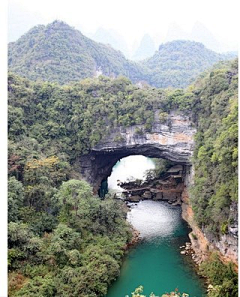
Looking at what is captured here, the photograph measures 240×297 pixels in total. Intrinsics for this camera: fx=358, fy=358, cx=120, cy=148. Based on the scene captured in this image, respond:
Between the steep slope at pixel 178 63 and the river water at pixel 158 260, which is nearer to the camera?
the river water at pixel 158 260

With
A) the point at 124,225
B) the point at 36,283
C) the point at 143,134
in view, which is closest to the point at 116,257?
the point at 124,225

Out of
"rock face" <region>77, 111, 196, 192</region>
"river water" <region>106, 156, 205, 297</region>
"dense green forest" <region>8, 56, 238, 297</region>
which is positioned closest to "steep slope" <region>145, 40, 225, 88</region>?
"rock face" <region>77, 111, 196, 192</region>

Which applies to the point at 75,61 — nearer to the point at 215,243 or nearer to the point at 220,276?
the point at 215,243

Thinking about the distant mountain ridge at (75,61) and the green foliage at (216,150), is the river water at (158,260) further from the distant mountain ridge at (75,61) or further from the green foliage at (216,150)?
the distant mountain ridge at (75,61)

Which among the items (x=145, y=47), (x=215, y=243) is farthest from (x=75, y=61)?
(x=145, y=47)

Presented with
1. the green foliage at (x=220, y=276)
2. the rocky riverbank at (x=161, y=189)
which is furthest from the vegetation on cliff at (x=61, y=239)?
the rocky riverbank at (x=161, y=189)

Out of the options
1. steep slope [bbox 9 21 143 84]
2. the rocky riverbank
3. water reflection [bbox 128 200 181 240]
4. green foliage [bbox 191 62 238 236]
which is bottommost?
water reflection [bbox 128 200 181 240]

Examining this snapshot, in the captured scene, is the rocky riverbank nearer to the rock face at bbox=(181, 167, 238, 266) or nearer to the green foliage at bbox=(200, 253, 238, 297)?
the rock face at bbox=(181, 167, 238, 266)

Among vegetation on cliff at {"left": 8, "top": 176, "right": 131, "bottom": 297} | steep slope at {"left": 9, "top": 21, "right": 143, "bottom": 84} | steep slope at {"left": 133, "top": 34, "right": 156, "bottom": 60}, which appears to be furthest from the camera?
steep slope at {"left": 133, "top": 34, "right": 156, "bottom": 60}
